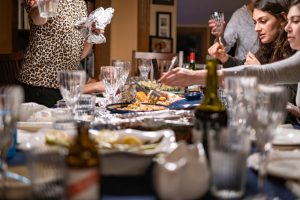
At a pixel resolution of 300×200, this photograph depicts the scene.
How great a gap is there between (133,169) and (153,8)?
4.24 metres

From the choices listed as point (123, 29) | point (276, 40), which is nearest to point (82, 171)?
point (276, 40)

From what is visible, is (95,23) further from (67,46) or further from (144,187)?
(144,187)

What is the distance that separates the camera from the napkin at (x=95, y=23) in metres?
2.50

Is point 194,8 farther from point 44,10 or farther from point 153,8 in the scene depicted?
point 44,10

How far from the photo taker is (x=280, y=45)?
8.17 ft

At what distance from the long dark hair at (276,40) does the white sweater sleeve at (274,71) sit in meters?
0.85

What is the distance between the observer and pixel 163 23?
16.9 feet

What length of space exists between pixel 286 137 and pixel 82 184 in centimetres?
82

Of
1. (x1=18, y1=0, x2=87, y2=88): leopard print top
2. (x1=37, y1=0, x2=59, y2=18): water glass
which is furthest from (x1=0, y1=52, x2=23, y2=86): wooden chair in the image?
(x1=37, y1=0, x2=59, y2=18): water glass

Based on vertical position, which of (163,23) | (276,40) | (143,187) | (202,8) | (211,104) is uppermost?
(202,8)

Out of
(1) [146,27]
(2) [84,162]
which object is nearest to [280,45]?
(2) [84,162]

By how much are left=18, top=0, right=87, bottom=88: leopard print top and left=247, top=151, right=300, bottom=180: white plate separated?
1874 mm

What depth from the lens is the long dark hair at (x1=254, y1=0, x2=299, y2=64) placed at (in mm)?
2470

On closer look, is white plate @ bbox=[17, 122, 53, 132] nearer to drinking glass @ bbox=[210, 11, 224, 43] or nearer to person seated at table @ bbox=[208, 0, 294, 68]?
person seated at table @ bbox=[208, 0, 294, 68]
